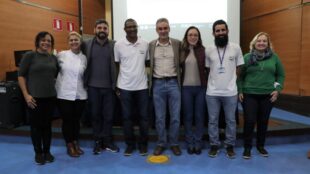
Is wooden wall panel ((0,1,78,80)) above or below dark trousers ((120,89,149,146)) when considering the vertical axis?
above

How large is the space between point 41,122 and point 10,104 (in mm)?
1331

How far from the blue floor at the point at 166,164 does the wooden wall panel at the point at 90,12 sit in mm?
4464

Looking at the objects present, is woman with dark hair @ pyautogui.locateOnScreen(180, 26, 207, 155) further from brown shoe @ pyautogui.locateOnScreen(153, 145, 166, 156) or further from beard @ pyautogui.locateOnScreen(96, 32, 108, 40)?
beard @ pyautogui.locateOnScreen(96, 32, 108, 40)

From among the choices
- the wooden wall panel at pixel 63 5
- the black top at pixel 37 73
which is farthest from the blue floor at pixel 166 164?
the wooden wall panel at pixel 63 5

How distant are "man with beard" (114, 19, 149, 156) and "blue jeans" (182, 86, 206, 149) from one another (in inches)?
17.6

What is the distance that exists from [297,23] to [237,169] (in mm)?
3556

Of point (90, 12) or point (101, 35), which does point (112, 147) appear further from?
point (90, 12)

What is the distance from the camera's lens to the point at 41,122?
110 inches

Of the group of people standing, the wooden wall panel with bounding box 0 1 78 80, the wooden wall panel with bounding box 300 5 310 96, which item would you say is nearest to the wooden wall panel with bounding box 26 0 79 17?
the wooden wall panel with bounding box 0 1 78 80

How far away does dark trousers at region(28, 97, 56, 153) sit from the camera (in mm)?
2746

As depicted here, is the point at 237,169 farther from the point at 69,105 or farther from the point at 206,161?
the point at 69,105

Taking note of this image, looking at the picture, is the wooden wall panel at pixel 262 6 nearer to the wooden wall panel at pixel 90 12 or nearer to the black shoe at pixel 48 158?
the wooden wall panel at pixel 90 12

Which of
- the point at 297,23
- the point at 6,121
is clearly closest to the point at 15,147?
the point at 6,121

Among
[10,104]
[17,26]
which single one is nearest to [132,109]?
[10,104]
